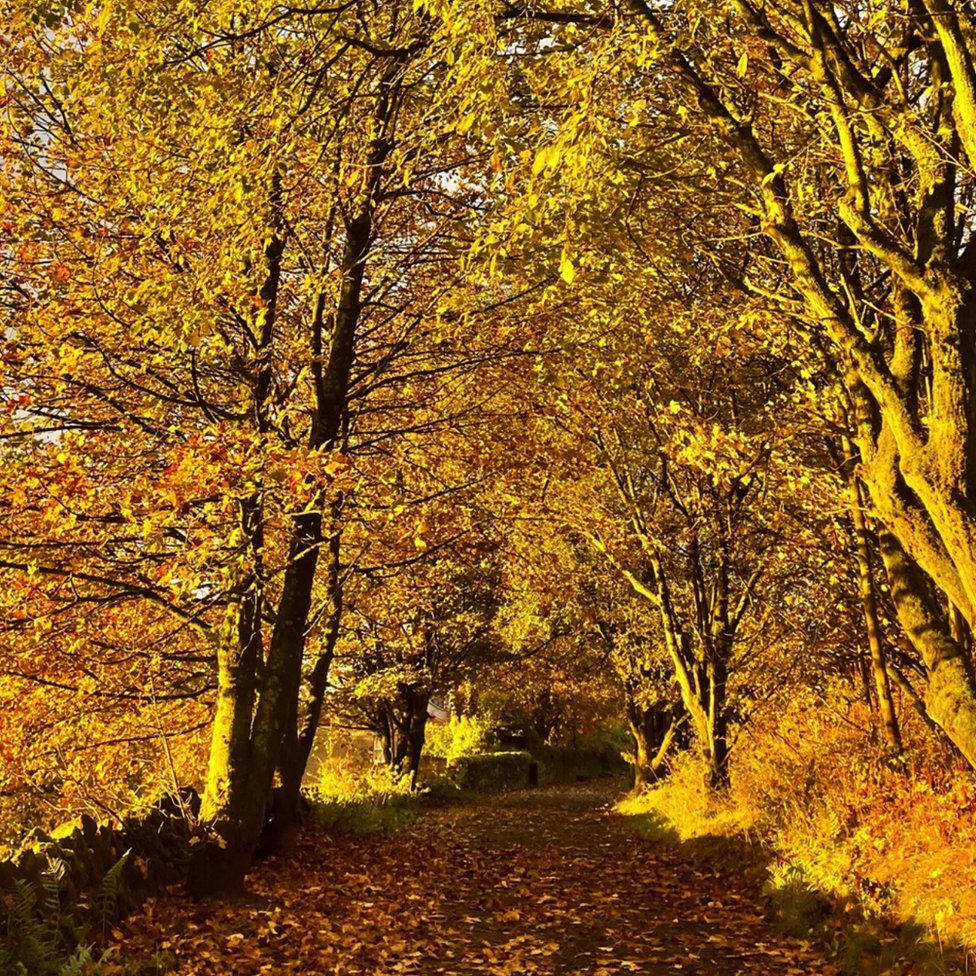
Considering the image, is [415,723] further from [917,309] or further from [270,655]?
[917,309]

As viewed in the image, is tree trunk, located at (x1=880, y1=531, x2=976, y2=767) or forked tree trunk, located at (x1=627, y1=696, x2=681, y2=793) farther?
forked tree trunk, located at (x1=627, y1=696, x2=681, y2=793)

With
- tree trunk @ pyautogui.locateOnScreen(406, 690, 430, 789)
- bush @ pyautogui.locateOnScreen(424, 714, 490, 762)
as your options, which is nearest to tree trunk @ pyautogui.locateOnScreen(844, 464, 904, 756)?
tree trunk @ pyautogui.locateOnScreen(406, 690, 430, 789)

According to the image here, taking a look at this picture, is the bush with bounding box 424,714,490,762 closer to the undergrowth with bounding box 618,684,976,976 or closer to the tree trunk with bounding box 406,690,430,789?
the tree trunk with bounding box 406,690,430,789

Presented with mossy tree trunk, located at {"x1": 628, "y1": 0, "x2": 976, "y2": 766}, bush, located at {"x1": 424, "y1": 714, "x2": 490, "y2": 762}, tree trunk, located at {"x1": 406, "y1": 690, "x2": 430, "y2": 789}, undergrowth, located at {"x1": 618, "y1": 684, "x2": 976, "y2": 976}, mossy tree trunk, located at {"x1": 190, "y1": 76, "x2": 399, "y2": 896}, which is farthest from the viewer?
bush, located at {"x1": 424, "y1": 714, "x2": 490, "y2": 762}

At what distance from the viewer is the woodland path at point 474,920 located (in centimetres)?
771

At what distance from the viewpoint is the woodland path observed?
771 cm

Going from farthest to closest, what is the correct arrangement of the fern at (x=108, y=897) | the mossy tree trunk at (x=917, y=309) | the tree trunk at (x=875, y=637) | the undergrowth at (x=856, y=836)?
the tree trunk at (x=875, y=637)
the fern at (x=108, y=897)
the undergrowth at (x=856, y=836)
the mossy tree trunk at (x=917, y=309)

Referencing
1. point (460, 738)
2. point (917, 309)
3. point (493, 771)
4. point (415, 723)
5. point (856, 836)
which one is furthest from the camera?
point (460, 738)

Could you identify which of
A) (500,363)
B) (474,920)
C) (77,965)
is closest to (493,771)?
(500,363)

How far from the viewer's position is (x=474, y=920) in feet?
31.9

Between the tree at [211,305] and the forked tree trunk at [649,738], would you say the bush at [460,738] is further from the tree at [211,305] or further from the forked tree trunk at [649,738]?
the tree at [211,305]

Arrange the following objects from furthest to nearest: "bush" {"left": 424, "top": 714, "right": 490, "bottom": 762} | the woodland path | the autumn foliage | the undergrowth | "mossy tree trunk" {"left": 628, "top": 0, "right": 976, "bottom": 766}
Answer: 1. "bush" {"left": 424, "top": 714, "right": 490, "bottom": 762}
2. the woodland path
3. the undergrowth
4. the autumn foliage
5. "mossy tree trunk" {"left": 628, "top": 0, "right": 976, "bottom": 766}

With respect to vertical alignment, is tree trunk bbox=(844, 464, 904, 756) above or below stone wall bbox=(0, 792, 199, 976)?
above

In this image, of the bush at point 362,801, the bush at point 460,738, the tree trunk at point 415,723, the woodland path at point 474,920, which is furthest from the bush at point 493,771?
the woodland path at point 474,920
